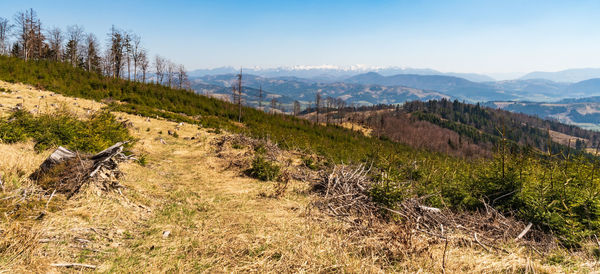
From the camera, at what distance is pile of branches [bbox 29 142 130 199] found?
481cm

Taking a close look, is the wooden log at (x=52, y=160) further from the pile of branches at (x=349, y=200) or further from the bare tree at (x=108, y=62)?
the bare tree at (x=108, y=62)

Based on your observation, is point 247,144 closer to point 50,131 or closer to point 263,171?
point 263,171

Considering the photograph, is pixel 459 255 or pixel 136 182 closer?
pixel 459 255

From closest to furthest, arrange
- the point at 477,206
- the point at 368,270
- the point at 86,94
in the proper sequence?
1. the point at 368,270
2. the point at 477,206
3. the point at 86,94

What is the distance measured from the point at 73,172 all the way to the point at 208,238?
3.33m

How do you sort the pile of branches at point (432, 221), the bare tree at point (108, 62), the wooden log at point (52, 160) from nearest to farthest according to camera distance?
1. the pile of branches at point (432, 221)
2. the wooden log at point (52, 160)
3. the bare tree at point (108, 62)

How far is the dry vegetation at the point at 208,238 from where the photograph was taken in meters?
3.46

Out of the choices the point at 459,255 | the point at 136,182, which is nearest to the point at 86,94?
the point at 136,182

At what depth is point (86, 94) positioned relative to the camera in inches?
860

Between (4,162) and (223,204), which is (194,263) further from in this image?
(4,162)

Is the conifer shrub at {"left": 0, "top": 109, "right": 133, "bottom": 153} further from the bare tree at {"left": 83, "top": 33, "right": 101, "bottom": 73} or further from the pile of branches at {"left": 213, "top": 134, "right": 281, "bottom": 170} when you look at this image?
the bare tree at {"left": 83, "top": 33, "right": 101, "bottom": 73}

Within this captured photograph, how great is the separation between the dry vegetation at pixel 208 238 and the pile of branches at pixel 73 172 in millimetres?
176

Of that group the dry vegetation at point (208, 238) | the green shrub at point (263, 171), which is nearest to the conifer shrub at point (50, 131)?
the dry vegetation at point (208, 238)

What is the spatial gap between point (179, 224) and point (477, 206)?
23.3 feet
